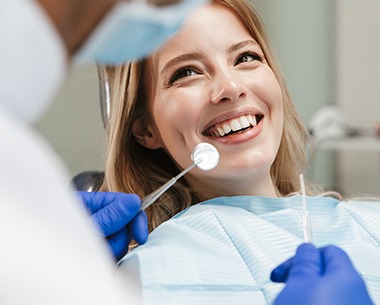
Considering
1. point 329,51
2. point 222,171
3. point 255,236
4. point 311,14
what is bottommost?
point 255,236

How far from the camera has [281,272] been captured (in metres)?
0.99

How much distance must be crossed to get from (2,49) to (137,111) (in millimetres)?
929

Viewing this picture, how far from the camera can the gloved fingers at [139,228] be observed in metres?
1.26

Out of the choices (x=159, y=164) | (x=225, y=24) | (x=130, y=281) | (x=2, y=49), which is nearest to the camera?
(x=2, y=49)

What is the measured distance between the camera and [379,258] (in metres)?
1.29

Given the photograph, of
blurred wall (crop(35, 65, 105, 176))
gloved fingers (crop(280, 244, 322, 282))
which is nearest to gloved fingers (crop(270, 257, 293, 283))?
gloved fingers (crop(280, 244, 322, 282))

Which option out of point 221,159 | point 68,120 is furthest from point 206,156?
point 68,120

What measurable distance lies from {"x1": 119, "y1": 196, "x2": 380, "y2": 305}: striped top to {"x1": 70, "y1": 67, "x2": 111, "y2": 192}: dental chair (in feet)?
1.10

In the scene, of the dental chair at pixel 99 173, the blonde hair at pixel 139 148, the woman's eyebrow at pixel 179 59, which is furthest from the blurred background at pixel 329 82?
the woman's eyebrow at pixel 179 59

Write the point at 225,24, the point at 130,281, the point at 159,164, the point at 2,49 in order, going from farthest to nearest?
the point at 159,164 < the point at 225,24 < the point at 130,281 < the point at 2,49

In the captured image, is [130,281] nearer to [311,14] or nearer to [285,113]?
[285,113]

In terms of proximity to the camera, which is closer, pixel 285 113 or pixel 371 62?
pixel 285 113

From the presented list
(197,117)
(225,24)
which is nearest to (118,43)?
(197,117)

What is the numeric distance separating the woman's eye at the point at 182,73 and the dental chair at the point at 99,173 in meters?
0.18
